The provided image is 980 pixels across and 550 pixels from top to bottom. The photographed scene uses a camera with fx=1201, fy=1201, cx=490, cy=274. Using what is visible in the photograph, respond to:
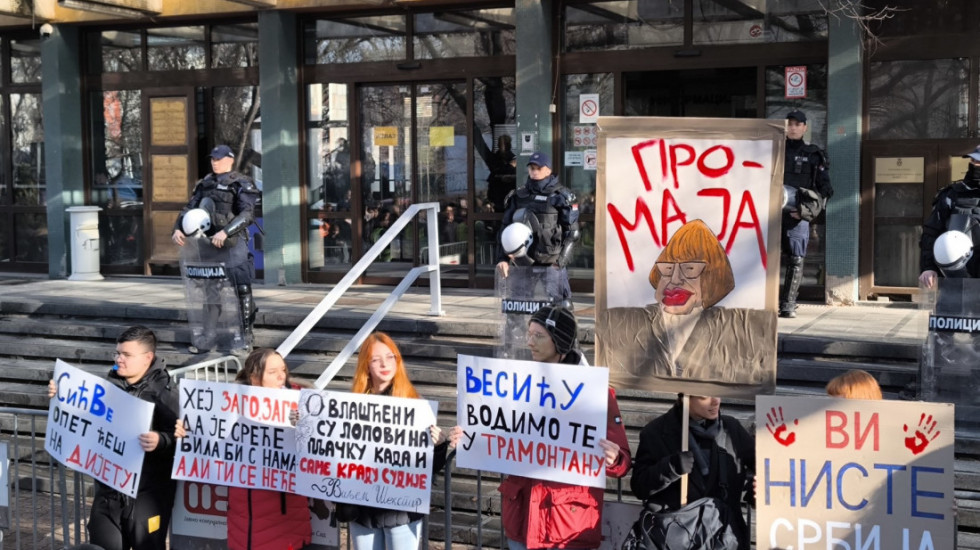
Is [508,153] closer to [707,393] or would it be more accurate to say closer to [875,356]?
[875,356]

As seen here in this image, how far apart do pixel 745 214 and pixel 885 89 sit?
322 inches

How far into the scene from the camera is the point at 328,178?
1547 centimetres

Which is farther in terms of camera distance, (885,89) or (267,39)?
(267,39)

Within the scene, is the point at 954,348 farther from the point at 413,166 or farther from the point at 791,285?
the point at 413,166

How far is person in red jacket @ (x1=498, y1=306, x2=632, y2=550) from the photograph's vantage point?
17.5ft

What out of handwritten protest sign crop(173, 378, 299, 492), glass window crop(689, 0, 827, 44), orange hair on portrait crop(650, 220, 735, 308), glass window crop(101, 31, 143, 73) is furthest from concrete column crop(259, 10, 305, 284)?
orange hair on portrait crop(650, 220, 735, 308)

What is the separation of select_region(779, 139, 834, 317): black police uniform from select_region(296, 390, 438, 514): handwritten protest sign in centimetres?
617

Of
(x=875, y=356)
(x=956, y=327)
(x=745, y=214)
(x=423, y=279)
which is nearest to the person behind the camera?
(x=745, y=214)

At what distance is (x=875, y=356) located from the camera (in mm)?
9586

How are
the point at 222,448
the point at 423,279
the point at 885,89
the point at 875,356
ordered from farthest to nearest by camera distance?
the point at 423,279 → the point at 885,89 → the point at 875,356 → the point at 222,448

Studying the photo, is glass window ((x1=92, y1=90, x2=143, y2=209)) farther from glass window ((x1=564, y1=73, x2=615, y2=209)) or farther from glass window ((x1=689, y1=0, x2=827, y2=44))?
glass window ((x1=689, y1=0, x2=827, y2=44))

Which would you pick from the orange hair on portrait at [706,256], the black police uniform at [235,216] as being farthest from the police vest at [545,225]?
the orange hair on portrait at [706,256]

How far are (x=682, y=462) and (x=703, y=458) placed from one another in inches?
11.3

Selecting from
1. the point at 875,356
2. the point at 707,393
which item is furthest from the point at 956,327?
the point at 707,393
